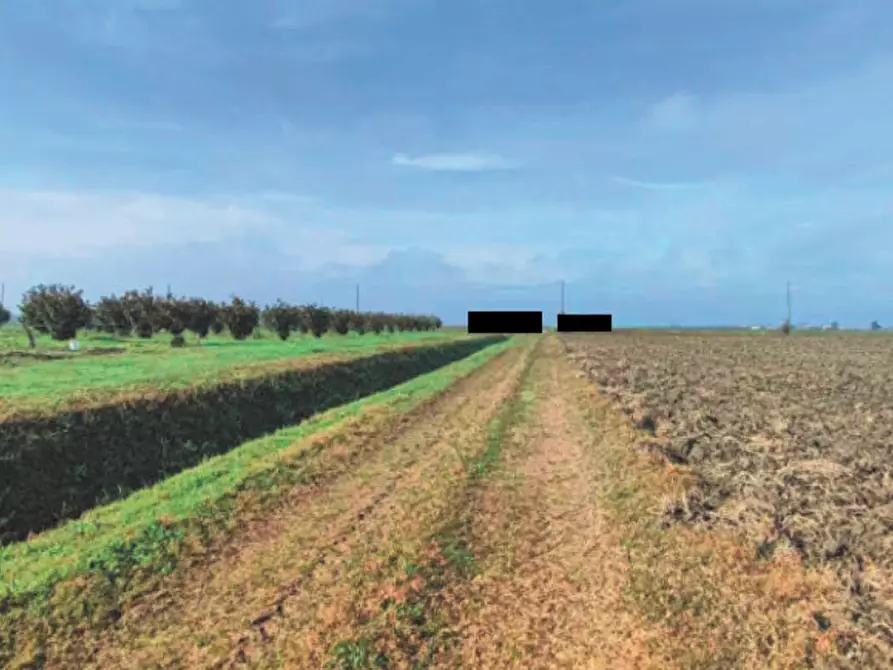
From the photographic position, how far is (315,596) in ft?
22.9

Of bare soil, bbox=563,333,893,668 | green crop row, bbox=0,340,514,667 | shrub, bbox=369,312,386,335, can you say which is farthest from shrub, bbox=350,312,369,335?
green crop row, bbox=0,340,514,667

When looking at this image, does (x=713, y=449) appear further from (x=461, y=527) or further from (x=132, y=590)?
(x=132, y=590)

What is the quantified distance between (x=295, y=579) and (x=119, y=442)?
28.7 feet

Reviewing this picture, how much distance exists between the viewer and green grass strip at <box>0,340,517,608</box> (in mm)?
7676

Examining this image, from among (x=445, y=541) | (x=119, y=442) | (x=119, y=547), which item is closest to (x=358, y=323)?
(x=119, y=442)

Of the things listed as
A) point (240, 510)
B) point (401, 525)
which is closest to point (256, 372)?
point (240, 510)

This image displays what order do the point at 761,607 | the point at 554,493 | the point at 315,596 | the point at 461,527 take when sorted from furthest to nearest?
1. the point at 554,493
2. the point at 461,527
3. the point at 315,596
4. the point at 761,607

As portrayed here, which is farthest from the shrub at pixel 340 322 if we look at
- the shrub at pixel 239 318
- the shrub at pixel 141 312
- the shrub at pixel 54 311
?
the shrub at pixel 54 311

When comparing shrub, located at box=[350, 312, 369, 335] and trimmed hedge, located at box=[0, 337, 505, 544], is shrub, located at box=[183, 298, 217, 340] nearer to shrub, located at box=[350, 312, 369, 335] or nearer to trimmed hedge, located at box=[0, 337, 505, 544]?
trimmed hedge, located at box=[0, 337, 505, 544]

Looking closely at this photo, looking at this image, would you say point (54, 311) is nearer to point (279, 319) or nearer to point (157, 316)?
point (157, 316)

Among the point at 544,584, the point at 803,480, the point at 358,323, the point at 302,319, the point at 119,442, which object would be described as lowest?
the point at 544,584

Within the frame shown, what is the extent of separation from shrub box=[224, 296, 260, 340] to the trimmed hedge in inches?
1679

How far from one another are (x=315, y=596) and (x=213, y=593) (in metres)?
1.29

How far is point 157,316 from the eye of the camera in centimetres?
5828
